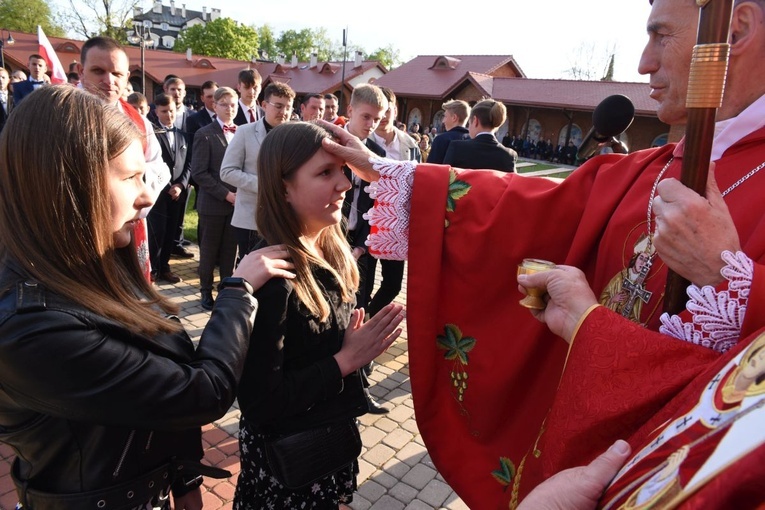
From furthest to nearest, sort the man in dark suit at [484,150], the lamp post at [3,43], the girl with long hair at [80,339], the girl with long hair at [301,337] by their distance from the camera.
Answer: the lamp post at [3,43] < the man in dark suit at [484,150] < the girl with long hair at [301,337] < the girl with long hair at [80,339]

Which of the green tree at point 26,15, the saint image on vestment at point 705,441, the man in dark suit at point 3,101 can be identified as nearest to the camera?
the saint image on vestment at point 705,441

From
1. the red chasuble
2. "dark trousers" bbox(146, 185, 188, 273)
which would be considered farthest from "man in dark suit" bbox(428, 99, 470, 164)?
the red chasuble

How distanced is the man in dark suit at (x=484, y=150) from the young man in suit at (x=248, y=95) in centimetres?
258

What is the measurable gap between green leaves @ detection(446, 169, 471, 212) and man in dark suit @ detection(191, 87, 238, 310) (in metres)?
3.56

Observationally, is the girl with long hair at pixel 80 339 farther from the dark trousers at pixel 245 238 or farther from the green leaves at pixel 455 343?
the dark trousers at pixel 245 238

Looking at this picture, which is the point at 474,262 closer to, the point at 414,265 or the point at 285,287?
the point at 414,265

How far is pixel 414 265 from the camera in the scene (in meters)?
1.74

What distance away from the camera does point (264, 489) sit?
180cm

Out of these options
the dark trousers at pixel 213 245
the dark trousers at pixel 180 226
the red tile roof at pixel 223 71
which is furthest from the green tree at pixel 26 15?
the dark trousers at pixel 213 245

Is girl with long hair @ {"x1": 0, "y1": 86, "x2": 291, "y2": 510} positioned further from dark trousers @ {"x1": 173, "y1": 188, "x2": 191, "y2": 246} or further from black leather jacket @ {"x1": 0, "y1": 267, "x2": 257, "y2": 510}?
dark trousers @ {"x1": 173, "y1": 188, "x2": 191, "y2": 246}

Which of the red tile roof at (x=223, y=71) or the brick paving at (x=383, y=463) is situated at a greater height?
the red tile roof at (x=223, y=71)

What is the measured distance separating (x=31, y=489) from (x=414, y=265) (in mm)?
1224

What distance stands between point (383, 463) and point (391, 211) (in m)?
1.93

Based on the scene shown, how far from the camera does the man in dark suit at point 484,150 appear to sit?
447 cm
